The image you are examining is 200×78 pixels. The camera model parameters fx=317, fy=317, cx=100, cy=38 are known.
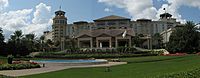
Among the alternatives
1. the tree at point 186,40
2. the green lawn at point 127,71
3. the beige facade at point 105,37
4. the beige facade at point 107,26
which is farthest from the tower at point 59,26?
the green lawn at point 127,71

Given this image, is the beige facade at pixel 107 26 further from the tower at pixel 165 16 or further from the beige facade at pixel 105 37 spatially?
the beige facade at pixel 105 37

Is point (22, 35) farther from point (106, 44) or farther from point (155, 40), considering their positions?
point (155, 40)

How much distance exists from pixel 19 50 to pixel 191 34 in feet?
130

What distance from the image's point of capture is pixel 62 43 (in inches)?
5207

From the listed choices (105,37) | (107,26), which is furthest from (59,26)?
(105,37)

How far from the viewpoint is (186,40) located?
2916 inches

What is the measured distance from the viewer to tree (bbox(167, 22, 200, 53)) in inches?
2908

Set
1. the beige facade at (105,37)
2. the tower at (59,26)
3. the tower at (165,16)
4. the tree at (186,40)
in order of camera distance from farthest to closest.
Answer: the tower at (165,16)
the tower at (59,26)
the beige facade at (105,37)
the tree at (186,40)

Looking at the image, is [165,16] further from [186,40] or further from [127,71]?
[127,71]

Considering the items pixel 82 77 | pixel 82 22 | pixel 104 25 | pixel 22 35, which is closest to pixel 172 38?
pixel 22 35

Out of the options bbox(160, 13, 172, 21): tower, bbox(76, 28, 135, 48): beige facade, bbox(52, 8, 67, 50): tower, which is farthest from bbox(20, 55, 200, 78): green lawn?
bbox(160, 13, 172, 21): tower

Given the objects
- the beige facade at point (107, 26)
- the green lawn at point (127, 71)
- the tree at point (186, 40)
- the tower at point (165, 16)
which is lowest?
the green lawn at point (127, 71)

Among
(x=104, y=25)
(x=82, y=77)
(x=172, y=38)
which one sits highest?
(x=104, y=25)

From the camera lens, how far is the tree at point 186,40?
242 ft
